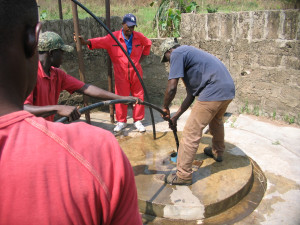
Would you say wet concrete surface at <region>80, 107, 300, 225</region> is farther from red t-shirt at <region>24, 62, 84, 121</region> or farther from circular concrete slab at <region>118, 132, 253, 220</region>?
red t-shirt at <region>24, 62, 84, 121</region>

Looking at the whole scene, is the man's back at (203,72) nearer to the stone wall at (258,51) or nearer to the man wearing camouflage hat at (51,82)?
the man wearing camouflage hat at (51,82)

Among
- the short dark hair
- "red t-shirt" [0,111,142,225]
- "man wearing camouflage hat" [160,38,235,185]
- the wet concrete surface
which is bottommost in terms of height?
the wet concrete surface

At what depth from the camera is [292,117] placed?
4.79 metres

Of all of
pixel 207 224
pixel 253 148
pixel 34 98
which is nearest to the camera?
Result: pixel 34 98

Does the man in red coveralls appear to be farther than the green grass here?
No

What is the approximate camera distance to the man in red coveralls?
4688 mm

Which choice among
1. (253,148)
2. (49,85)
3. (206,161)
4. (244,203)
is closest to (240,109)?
(253,148)

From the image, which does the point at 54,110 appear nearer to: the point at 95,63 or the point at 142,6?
the point at 95,63

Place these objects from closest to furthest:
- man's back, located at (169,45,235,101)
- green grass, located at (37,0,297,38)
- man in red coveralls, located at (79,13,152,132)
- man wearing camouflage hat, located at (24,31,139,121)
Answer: man wearing camouflage hat, located at (24,31,139,121) → man's back, located at (169,45,235,101) → man in red coveralls, located at (79,13,152,132) → green grass, located at (37,0,297,38)

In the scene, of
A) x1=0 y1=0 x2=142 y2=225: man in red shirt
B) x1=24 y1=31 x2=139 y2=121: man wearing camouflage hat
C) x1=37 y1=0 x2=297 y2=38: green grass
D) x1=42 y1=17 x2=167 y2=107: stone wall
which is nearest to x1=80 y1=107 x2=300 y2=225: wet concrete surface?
x1=42 y1=17 x2=167 y2=107: stone wall

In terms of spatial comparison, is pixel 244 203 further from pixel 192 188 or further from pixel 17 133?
pixel 17 133

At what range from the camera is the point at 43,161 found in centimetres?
67

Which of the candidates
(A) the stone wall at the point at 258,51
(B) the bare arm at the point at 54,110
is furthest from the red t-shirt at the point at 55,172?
(A) the stone wall at the point at 258,51

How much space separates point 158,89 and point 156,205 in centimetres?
358
